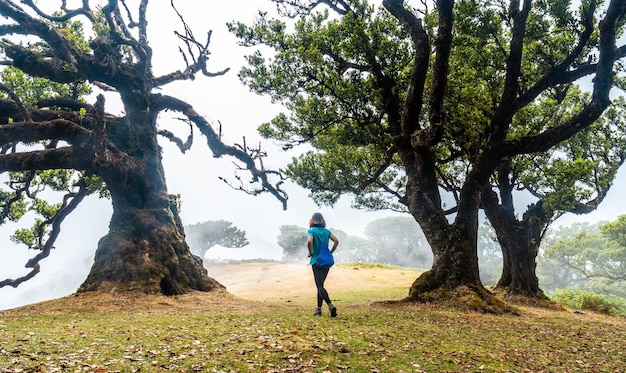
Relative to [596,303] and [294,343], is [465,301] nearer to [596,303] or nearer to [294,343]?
[294,343]

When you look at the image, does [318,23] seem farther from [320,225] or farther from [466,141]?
[320,225]

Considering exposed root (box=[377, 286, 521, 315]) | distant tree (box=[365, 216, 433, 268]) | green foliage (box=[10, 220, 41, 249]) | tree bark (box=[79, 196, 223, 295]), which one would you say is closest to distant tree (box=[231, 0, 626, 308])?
exposed root (box=[377, 286, 521, 315])

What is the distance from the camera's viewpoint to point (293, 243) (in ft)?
309

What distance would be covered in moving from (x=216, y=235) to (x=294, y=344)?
7762 centimetres

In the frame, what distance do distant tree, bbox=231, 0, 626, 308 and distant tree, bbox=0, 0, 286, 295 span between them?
4.41m

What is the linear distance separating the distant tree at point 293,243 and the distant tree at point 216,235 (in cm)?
1659

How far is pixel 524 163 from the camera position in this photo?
18.5 meters

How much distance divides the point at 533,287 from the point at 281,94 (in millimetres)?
17463

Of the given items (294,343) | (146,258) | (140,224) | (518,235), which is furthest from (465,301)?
(140,224)

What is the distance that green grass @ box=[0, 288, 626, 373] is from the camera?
5.15 meters

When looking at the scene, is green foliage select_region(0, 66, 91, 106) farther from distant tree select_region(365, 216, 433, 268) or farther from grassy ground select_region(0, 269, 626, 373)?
distant tree select_region(365, 216, 433, 268)

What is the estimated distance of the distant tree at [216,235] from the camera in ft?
262

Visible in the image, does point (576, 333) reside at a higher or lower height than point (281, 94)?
lower

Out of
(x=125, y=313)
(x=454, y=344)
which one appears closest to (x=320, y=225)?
(x=454, y=344)
